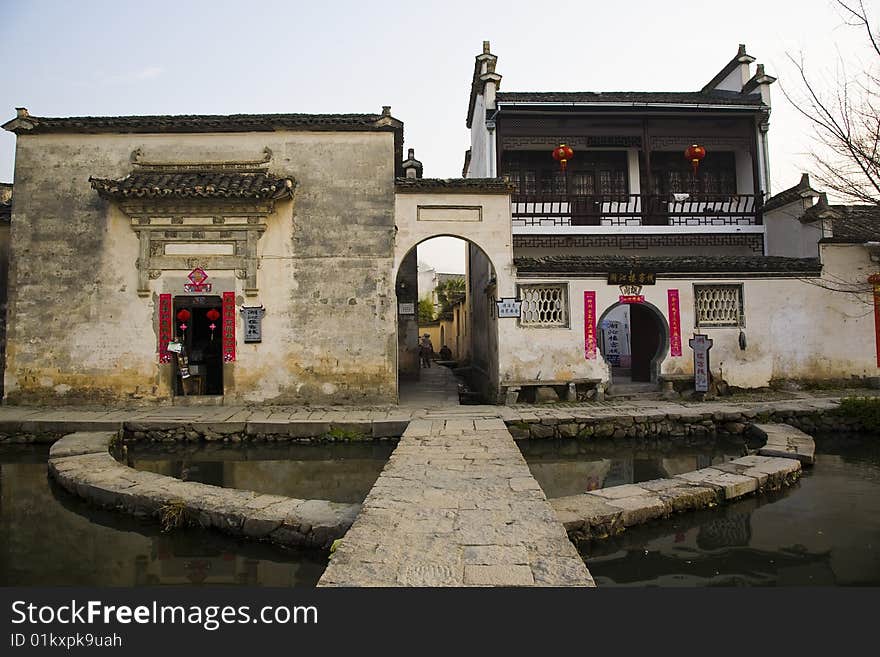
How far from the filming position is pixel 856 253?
1173 centimetres

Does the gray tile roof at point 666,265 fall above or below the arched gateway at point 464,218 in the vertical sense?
below

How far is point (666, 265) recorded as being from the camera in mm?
11242

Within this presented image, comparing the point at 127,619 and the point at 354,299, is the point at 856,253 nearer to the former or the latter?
the point at 354,299

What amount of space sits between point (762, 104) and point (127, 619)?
1708 cm

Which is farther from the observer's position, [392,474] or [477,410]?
[477,410]

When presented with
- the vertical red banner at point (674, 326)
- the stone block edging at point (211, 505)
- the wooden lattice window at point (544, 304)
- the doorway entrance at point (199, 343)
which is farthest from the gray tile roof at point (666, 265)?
the stone block edging at point (211, 505)

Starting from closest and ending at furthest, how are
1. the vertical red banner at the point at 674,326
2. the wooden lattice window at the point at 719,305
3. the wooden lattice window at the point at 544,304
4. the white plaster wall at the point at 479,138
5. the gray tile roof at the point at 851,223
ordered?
the gray tile roof at the point at 851,223
the wooden lattice window at the point at 544,304
the vertical red banner at the point at 674,326
the wooden lattice window at the point at 719,305
the white plaster wall at the point at 479,138

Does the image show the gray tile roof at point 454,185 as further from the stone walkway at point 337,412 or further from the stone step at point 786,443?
the stone step at point 786,443

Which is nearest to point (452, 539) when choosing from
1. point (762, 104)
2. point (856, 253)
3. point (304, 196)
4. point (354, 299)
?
point (354, 299)

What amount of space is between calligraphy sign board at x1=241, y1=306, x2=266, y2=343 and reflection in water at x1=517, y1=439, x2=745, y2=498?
5.67 metres

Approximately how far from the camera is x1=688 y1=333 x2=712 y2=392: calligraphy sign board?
35.7ft

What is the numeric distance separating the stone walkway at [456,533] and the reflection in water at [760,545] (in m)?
0.82

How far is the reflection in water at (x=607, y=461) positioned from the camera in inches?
259

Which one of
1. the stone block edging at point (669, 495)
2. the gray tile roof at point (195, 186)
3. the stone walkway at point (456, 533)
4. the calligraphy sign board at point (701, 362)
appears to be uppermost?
the gray tile roof at point (195, 186)
